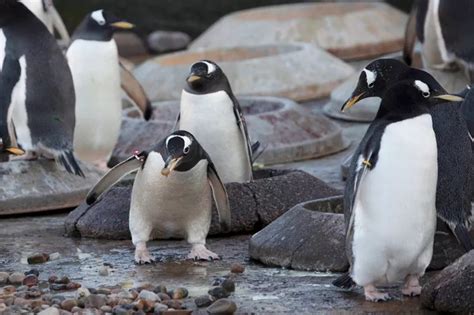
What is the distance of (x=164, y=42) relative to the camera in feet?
58.6

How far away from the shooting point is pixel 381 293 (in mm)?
5680

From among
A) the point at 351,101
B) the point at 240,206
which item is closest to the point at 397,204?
the point at 351,101

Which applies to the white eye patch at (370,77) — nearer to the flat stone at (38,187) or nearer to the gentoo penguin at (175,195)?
the gentoo penguin at (175,195)

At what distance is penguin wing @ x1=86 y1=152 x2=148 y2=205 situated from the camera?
6700mm

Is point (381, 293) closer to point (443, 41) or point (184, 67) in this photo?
point (443, 41)

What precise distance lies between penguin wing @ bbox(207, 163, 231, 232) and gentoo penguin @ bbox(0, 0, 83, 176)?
1652 millimetres

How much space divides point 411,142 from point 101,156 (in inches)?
181

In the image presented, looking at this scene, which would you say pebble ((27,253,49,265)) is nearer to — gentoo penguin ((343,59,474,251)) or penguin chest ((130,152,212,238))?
penguin chest ((130,152,212,238))

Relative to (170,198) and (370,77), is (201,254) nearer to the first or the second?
(170,198)

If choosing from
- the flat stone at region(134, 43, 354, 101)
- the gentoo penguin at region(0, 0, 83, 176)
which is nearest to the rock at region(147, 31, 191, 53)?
the flat stone at region(134, 43, 354, 101)

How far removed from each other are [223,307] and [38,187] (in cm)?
289

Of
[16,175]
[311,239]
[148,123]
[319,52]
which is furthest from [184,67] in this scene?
[311,239]

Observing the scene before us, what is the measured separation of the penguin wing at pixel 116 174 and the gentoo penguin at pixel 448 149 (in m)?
1.17

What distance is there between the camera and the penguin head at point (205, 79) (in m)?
7.40
